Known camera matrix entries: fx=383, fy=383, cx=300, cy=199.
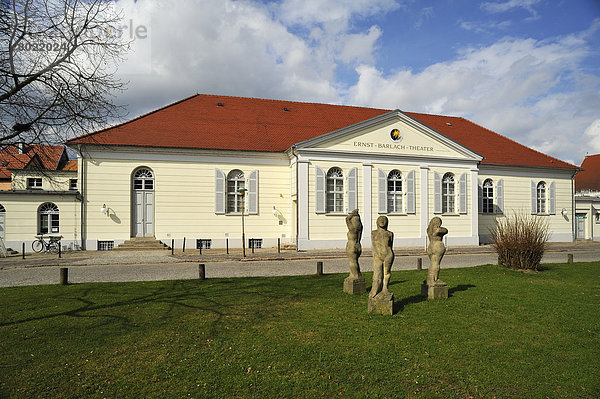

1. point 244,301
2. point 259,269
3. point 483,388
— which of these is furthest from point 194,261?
point 483,388

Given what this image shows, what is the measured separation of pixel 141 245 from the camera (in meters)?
19.7

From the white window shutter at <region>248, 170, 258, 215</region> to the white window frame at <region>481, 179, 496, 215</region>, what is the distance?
1552 cm

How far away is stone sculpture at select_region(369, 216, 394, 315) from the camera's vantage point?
24.4ft

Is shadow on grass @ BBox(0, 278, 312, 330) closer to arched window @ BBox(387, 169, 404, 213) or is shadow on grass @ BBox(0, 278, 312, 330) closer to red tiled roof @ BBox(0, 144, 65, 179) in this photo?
red tiled roof @ BBox(0, 144, 65, 179)

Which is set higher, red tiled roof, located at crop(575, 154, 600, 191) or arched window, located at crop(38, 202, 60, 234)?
red tiled roof, located at crop(575, 154, 600, 191)

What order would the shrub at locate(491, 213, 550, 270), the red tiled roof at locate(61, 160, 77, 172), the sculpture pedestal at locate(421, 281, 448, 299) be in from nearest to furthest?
the sculpture pedestal at locate(421, 281, 448, 299)
the shrub at locate(491, 213, 550, 270)
the red tiled roof at locate(61, 160, 77, 172)

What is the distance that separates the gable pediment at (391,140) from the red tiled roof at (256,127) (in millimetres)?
2403

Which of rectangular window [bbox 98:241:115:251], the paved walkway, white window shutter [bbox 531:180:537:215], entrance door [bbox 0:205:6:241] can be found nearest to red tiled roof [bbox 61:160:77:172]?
entrance door [bbox 0:205:6:241]

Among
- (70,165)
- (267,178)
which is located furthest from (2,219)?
(70,165)

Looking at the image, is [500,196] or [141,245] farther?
[500,196]

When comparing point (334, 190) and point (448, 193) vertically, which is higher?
point (334, 190)

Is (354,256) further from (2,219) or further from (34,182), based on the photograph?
(34,182)

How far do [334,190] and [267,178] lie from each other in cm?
390

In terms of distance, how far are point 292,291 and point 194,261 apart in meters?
7.58
